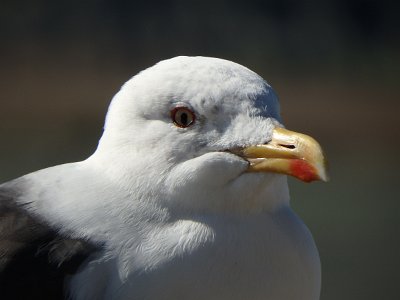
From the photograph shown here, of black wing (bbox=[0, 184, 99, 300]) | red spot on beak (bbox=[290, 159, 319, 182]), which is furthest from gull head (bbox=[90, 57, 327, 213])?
black wing (bbox=[0, 184, 99, 300])

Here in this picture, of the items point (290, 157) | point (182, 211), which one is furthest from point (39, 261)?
point (290, 157)

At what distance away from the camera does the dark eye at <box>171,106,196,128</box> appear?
1999mm

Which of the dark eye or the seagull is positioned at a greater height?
the dark eye

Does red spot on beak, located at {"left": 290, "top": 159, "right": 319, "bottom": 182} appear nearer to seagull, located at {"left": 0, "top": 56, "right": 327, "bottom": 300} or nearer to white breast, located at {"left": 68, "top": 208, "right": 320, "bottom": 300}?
seagull, located at {"left": 0, "top": 56, "right": 327, "bottom": 300}

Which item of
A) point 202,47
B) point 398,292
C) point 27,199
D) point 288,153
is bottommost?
point 398,292

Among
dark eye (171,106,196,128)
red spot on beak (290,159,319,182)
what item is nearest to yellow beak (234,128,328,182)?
red spot on beak (290,159,319,182)

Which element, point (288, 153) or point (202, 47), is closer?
point (288, 153)

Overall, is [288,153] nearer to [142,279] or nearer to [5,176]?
[142,279]

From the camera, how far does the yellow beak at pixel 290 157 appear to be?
1.90 metres

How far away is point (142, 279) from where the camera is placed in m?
1.94

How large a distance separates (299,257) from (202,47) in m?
4.39

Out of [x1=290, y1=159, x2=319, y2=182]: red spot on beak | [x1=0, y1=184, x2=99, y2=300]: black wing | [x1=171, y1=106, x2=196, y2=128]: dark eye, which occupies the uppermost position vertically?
[x1=171, y1=106, x2=196, y2=128]: dark eye

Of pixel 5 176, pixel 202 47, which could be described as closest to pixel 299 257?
pixel 5 176

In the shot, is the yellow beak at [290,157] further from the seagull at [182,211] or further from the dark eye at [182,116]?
the dark eye at [182,116]
